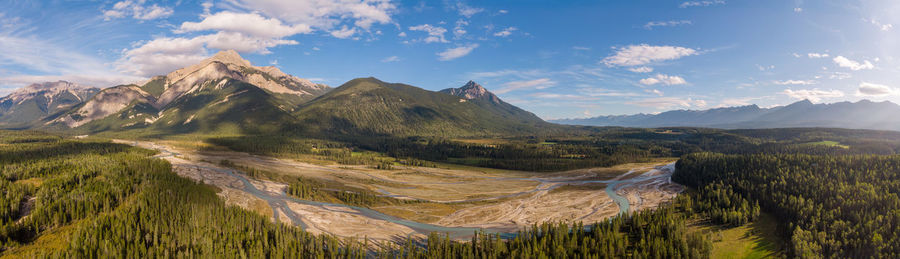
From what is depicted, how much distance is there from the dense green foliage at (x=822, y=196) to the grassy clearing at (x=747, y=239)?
341 cm

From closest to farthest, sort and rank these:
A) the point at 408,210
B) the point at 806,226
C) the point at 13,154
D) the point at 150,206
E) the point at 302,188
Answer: the point at 806,226, the point at 150,206, the point at 408,210, the point at 302,188, the point at 13,154

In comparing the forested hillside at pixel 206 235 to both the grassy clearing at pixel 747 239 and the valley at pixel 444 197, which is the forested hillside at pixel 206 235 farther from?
the valley at pixel 444 197

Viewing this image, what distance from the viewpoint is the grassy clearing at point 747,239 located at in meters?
88.0

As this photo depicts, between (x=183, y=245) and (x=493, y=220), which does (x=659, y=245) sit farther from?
(x=183, y=245)

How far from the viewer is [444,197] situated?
137m

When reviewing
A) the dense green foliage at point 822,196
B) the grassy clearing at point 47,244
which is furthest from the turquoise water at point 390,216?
the grassy clearing at point 47,244

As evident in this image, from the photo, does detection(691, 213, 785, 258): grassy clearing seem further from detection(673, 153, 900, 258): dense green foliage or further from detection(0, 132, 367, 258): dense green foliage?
detection(0, 132, 367, 258): dense green foliage

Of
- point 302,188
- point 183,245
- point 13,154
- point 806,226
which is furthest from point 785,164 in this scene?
point 13,154

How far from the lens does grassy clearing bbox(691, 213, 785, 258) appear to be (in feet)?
289

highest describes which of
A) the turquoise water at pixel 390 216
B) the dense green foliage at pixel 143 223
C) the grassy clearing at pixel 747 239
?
the dense green foliage at pixel 143 223

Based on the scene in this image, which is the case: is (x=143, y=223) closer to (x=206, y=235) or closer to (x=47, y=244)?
(x=47, y=244)

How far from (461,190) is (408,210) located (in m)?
35.6

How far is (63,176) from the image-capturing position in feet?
419

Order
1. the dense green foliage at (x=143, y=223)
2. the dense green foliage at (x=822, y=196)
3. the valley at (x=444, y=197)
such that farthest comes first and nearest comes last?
the valley at (x=444, y=197), the dense green foliage at (x=822, y=196), the dense green foliage at (x=143, y=223)
